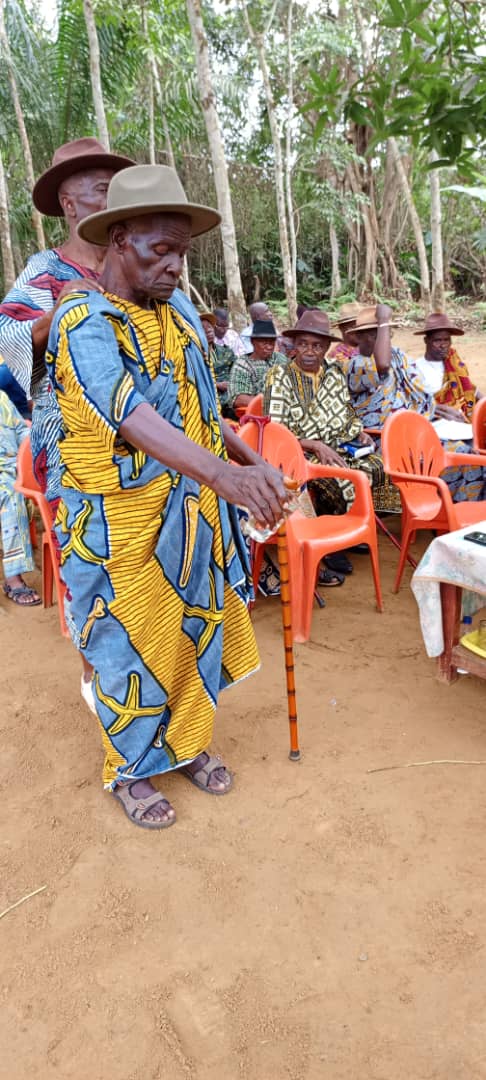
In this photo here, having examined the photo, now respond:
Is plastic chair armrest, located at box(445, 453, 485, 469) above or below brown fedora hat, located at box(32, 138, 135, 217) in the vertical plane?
below

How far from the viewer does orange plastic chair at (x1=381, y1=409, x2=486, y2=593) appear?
13.0 ft

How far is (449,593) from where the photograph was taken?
2.97 metres

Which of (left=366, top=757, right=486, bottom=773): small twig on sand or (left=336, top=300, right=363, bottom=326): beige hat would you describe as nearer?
(left=366, top=757, right=486, bottom=773): small twig on sand

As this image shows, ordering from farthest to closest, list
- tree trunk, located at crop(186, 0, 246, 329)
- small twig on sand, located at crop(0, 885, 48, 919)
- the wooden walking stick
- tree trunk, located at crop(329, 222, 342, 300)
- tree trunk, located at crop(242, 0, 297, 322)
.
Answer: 1. tree trunk, located at crop(329, 222, 342, 300)
2. tree trunk, located at crop(242, 0, 297, 322)
3. tree trunk, located at crop(186, 0, 246, 329)
4. the wooden walking stick
5. small twig on sand, located at crop(0, 885, 48, 919)

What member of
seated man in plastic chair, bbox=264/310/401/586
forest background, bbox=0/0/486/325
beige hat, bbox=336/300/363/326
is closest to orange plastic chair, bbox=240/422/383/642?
seated man in plastic chair, bbox=264/310/401/586

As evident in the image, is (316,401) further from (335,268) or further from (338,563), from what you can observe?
(335,268)

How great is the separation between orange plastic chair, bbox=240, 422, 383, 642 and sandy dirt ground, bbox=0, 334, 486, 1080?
0.56 meters

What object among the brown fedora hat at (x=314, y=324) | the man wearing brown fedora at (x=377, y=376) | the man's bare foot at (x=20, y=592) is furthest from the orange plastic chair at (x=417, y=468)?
the man's bare foot at (x=20, y=592)

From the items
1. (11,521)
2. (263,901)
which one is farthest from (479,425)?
(263,901)

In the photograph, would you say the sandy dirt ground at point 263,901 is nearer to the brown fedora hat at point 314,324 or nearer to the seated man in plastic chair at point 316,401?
the seated man in plastic chair at point 316,401

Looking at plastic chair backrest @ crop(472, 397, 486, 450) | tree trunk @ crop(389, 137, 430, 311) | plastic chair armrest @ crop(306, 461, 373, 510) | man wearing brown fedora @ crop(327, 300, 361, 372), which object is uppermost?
tree trunk @ crop(389, 137, 430, 311)

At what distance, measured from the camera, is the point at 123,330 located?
190cm

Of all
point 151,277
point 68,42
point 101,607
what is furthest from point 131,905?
point 68,42

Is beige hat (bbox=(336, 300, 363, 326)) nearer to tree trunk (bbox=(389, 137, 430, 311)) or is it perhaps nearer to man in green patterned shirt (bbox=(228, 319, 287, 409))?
man in green patterned shirt (bbox=(228, 319, 287, 409))
